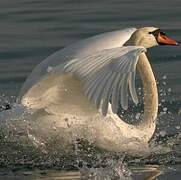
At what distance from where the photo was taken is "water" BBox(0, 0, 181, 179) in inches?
339

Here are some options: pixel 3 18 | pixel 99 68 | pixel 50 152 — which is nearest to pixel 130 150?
pixel 50 152

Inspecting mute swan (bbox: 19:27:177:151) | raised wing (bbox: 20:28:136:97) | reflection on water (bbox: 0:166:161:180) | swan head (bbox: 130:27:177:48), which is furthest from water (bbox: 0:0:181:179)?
swan head (bbox: 130:27:177:48)

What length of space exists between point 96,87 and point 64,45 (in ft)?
20.2

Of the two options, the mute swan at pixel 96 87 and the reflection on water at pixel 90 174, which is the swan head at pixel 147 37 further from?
the reflection on water at pixel 90 174

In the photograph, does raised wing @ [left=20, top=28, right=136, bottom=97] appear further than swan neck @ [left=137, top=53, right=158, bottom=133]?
No

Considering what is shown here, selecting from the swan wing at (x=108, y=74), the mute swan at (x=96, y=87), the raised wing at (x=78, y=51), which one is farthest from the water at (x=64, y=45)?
the swan wing at (x=108, y=74)

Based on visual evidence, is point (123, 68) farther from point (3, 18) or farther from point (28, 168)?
point (3, 18)

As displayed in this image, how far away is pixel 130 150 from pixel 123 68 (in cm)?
148

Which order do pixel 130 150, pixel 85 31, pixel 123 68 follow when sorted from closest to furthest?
pixel 123 68 → pixel 130 150 → pixel 85 31

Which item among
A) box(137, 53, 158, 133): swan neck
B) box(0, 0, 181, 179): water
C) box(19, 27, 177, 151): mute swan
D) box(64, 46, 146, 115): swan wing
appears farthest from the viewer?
box(137, 53, 158, 133): swan neck

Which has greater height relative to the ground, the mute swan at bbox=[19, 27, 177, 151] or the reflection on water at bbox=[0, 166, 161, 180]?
the mute swan at bbox=[19, 27, 177, 151]

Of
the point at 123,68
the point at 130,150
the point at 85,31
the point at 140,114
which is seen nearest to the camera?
the point at 123,68

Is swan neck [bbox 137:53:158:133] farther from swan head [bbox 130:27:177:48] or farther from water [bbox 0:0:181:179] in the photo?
water [bbox 0:0:181:179]

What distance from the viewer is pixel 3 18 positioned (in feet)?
52.7
